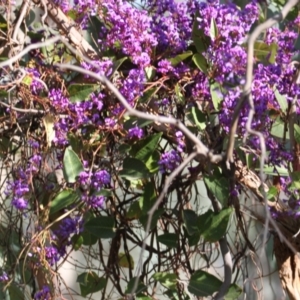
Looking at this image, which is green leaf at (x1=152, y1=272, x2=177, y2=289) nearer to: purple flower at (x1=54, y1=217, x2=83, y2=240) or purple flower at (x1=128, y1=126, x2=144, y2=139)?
purple flower at (x1=54, y1=217, x2=83, y2=240)

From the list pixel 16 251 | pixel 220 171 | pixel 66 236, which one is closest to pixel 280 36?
pixel 220 171

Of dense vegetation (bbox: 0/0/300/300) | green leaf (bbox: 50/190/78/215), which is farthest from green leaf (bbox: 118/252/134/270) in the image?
green leaf (bbox: 50/190/78/215)

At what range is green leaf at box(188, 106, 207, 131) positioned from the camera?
125 centimetres

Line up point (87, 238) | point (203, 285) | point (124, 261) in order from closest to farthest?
point (203, 285) < point (87, 238) < point (124, 261)

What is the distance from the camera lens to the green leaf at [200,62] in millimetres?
1235

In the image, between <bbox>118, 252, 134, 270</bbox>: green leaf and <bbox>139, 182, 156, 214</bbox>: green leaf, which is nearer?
<bbox>139, 182, 156, 214</bbox>: green leaf

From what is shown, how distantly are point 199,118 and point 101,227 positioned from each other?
30 centimetres

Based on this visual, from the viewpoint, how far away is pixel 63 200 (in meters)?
1.29

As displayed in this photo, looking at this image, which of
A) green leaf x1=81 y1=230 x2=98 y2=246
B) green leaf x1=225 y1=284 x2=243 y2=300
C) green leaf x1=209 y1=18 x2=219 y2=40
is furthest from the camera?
green leaf x1=81 y1=230 x2=98 y2=246

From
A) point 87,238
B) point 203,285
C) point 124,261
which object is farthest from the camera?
point 124,261

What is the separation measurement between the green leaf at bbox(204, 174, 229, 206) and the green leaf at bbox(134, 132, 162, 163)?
0.40ft

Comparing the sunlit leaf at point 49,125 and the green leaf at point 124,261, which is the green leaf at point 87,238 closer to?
the green leaf at point 124,261

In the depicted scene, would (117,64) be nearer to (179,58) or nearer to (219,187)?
(179,58)

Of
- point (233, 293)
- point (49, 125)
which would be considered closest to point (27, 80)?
point (49, 125)
